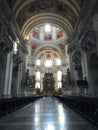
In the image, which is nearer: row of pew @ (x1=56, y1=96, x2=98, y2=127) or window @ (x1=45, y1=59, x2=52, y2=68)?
row of pew @ (x1=56, y1=96, x2=98, y2=127)

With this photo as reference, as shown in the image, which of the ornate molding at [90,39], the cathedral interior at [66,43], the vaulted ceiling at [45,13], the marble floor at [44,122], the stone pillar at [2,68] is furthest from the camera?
the vaulted ceiling at [45,13]

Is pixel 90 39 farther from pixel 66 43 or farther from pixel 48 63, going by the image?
pixel 48 63

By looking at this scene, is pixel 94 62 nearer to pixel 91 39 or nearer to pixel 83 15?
pixel 91 39

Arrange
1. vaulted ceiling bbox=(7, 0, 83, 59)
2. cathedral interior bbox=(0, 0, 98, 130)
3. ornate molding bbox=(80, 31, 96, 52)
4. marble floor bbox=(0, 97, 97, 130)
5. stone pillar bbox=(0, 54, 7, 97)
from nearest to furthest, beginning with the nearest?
1. marble floor bbox=(0, 97, 97, 130)
2. ornate molding bbox=(80, 31, 96, 52)
3. cathedral interior bbox=(0, 0, 98, 130)
4. stone pillar bbox=(0, 54, 7, 97)
5. vaulted ceiling bbox=(7, 0, 83, 59)

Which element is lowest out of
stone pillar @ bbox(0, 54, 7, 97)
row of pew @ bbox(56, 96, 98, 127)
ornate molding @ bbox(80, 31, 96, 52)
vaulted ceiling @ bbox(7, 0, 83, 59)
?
row of pew @ bbox(56, 96, 98, 127)

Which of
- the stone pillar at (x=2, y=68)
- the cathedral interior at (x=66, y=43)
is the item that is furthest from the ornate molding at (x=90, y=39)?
the stone pillar at (x=2, y=68)

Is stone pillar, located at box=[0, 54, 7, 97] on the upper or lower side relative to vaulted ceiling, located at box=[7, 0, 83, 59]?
lower

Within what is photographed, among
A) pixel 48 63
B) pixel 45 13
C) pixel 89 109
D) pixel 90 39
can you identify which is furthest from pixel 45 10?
pixel 48 63

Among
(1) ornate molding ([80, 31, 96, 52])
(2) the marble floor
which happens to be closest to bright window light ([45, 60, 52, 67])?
(1) ornate molding ([80, 31, 96, 52])

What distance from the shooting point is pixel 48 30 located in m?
41.0

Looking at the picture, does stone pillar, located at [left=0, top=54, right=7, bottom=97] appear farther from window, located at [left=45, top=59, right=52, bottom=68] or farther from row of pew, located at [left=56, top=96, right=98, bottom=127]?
window, located at [left=45, top=59, right=52, bottom=68]

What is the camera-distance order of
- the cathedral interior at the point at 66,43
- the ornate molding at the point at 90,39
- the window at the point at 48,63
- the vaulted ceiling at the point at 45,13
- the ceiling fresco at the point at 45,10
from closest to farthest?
1. the ornate molding at the point at 90,39
2. the cathedral interior at the point at 66,43
3. the vaulted ceiling at the point at 45,13
4. the ceiling fresco at the point at 45,10
5. the window at the point at 48,63

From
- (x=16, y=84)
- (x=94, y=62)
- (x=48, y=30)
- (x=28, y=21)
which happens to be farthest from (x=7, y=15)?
(x=48, y=30)

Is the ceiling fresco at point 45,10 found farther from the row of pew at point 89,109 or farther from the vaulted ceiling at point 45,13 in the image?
the row of pew at point 89,109
